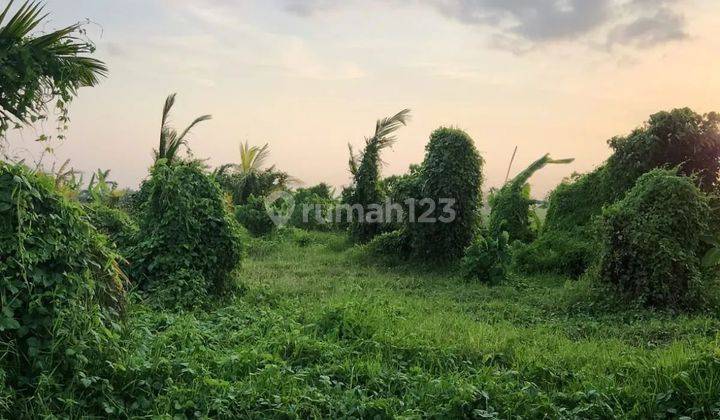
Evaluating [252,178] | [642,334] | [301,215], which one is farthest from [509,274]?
[252,178]

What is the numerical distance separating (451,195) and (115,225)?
5.55 meters

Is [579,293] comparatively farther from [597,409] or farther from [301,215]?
[301,215]

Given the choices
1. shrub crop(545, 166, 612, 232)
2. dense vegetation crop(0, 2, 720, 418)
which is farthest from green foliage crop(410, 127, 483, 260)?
shrub crop(545, 166, 612, 232)

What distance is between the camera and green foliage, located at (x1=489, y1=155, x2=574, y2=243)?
486 inches

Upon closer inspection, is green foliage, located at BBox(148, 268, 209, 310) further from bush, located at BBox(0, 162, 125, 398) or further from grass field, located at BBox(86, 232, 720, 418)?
bush, located at BBox(0, 162, 125, 398)

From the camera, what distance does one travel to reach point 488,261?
9109 millimetres

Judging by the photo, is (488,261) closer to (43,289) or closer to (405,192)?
(405,192)

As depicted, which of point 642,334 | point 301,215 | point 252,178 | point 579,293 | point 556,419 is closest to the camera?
point 556,419

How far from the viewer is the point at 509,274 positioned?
9367mm

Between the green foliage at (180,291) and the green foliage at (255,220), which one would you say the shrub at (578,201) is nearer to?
the green foliage at (180,291)

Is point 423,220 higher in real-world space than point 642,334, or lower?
higher

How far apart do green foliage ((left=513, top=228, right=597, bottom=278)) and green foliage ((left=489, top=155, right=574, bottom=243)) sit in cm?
152

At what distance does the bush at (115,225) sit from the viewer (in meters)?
8.29

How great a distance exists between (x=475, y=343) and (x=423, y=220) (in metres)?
5.93
